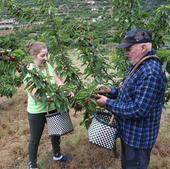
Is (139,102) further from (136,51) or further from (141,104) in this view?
(136,51)

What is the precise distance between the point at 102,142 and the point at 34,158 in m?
1.47

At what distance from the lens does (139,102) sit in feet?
11.3

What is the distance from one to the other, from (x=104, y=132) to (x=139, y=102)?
2.41 ft

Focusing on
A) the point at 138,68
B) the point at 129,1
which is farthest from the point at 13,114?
the point at 138,68

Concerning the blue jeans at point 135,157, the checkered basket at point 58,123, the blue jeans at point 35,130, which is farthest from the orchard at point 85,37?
the blue jeans at point 135,157

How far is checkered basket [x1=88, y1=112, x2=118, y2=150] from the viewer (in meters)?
3.98

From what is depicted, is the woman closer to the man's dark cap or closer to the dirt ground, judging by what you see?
the dirt ground

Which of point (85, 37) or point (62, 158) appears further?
point (62, 158)

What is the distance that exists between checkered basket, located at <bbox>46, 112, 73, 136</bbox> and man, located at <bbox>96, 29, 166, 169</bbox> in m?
1.04

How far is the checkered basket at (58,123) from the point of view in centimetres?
471

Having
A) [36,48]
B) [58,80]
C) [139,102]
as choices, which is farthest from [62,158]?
[139,102]

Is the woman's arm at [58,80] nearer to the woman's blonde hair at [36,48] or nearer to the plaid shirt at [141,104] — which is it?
the woman's blonde hair at [36,48]

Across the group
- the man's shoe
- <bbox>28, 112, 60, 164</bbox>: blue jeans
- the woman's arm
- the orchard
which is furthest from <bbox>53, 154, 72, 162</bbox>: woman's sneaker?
the woman's arm

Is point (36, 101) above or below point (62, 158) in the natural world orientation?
above
